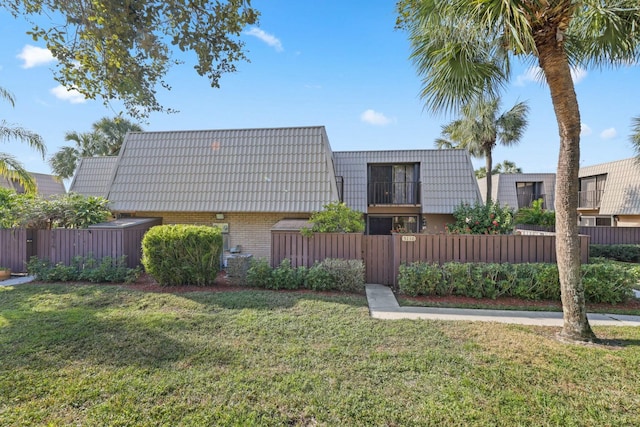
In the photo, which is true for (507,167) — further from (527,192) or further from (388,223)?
(388,223)

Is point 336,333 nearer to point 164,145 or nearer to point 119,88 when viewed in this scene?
point 119,88

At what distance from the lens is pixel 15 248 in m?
9.44

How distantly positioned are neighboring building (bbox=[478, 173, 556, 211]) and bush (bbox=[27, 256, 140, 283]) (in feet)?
81.0

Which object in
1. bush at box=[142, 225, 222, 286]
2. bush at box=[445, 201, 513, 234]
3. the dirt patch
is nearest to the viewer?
the dirt patch

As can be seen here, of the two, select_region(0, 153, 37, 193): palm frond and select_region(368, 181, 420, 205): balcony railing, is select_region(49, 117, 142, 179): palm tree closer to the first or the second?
select_region(0, 153, 37, 193): palm frond

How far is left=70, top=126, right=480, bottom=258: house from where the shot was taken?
11.3m

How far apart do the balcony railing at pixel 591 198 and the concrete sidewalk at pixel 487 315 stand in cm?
2080

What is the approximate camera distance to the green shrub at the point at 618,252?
1339 centimetres

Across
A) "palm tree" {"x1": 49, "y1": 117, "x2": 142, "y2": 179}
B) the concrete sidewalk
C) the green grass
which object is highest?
"palm tree" {"x1": 49, "y1": 117, "x2": 142, "y2": 179}

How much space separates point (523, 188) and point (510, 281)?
2221cm

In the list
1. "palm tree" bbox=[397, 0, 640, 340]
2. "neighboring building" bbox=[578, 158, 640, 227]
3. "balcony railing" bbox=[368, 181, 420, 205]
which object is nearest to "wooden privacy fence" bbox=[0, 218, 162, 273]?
"palm tree" bbox=[397, 0, 640, 340]

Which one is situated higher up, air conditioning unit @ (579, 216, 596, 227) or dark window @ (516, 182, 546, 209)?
dark window @ (516, 182, 546, 209)

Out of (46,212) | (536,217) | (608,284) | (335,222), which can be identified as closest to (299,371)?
(335,222)

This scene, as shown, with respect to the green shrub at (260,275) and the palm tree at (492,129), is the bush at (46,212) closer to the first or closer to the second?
the green shrub at (260,275)
